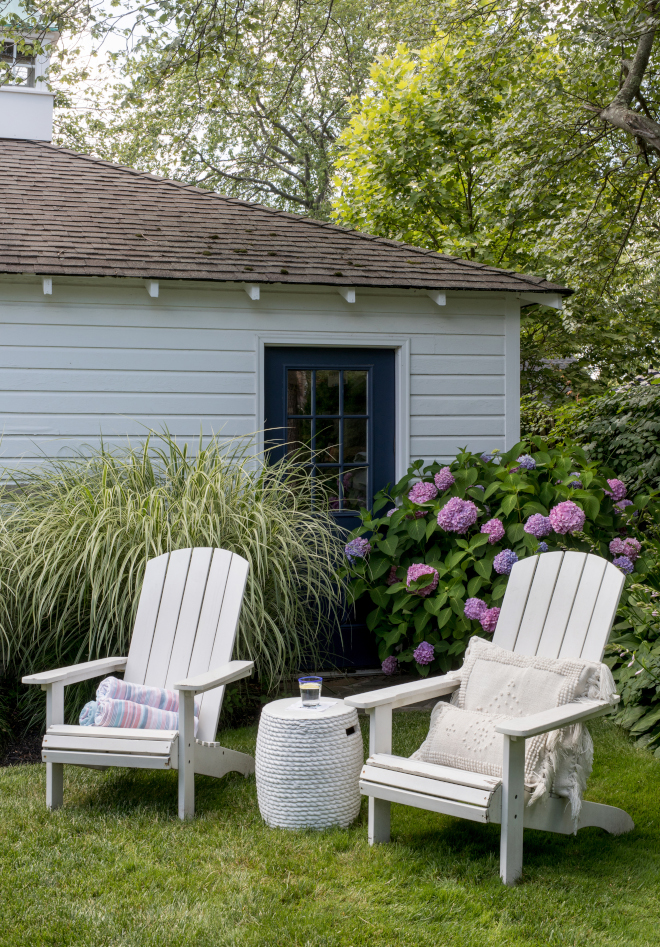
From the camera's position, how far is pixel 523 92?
7703mm

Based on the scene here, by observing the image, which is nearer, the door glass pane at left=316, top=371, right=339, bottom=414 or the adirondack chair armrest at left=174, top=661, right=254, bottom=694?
the adirondack chair armrest at left=174, top=661, right=254, bottom=694

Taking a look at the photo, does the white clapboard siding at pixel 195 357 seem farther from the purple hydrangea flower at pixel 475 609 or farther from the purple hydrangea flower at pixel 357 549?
the purple hydrangea flower at pixel 475 609

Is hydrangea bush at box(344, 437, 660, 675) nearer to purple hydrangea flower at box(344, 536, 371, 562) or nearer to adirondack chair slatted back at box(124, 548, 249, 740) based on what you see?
purple hydrangea flower at box(344, 536, 371, 562)

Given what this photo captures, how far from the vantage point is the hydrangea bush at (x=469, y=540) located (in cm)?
448

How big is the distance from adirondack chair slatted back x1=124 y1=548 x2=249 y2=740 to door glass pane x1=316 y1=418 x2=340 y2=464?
1.94m

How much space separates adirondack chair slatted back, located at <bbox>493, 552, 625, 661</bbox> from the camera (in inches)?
118

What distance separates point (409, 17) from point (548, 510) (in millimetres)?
9204

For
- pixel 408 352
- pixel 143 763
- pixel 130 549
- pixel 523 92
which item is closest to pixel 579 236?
pixel 523 92

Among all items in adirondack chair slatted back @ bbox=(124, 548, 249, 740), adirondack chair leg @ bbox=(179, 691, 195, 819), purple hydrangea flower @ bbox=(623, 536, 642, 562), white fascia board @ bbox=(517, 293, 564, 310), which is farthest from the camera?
white fascia board @ bbox=(517, 293, 564, 310)

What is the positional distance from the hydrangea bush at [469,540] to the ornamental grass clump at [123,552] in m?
0.53

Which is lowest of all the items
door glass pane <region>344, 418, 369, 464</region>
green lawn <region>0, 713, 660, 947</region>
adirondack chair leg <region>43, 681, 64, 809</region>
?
green lawn <region>0, 713, 660, 947</region>

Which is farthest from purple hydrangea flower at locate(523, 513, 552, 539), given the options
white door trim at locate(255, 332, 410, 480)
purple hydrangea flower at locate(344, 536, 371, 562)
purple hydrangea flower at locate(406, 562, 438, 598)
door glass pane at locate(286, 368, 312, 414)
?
door glass pane at locate(286, 368, 312, 414)

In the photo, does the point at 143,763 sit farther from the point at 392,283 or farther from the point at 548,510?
the point at 392,283

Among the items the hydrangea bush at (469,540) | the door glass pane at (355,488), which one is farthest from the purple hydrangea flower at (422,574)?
the door glass pane at (355,488)
